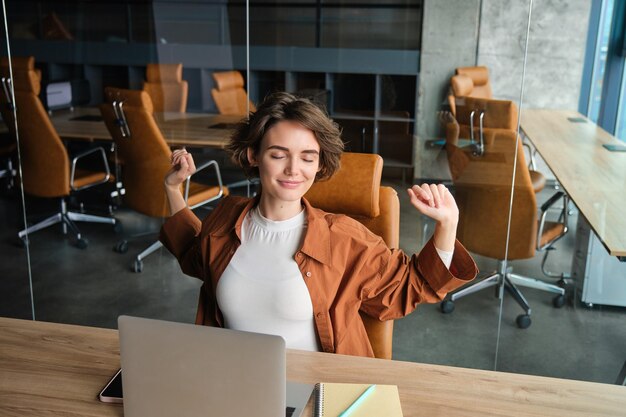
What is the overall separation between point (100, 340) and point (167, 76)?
1.85m

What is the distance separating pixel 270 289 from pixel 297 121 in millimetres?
448

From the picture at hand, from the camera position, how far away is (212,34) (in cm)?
316

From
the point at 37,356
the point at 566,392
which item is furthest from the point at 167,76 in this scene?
the point at 566,392

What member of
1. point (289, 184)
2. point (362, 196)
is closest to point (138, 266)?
point (362, 196)

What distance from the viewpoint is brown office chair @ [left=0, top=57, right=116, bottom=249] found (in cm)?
345

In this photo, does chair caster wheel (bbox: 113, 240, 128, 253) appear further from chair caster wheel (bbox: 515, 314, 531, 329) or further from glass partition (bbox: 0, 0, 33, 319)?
chair caster wheel (bbox: 515, 314, 531, 329)

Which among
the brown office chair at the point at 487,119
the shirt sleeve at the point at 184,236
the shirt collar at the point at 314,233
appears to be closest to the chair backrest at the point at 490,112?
the brown office chair at the point at 487,119

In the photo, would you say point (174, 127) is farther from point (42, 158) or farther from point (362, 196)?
point (362, 196)

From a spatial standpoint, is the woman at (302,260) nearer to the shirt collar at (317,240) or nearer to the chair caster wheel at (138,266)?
the shirt collar at (317,240)

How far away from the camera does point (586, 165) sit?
8.96ft

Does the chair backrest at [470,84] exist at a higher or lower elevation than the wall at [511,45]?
lower

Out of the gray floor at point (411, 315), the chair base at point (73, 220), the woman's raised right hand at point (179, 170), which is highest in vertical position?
the woman's raised right hand at point (179, 170)

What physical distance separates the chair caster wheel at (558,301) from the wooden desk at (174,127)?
5.38 feet

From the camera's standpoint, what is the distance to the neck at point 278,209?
5.97ft
